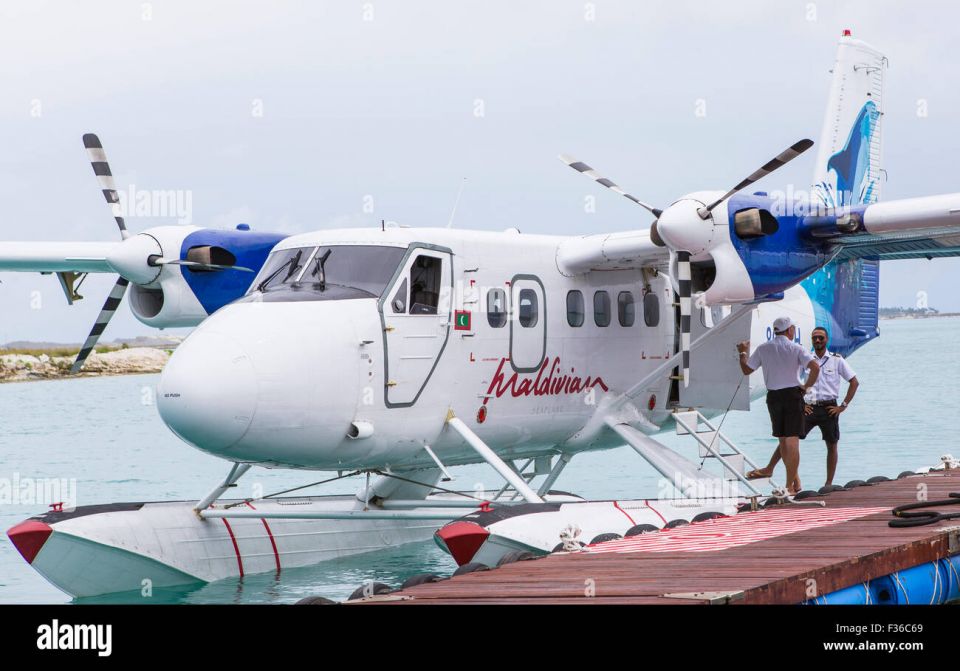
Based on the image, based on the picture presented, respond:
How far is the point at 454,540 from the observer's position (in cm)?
863

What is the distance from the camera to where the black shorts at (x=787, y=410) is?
1047cm

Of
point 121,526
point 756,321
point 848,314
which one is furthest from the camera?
point 848,314

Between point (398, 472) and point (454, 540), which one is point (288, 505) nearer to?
point (398, 472)

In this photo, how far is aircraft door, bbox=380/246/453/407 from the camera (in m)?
9.62

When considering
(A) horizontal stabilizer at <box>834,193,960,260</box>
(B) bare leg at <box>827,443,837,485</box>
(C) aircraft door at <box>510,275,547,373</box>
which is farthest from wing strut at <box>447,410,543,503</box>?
(A) horizontal stabilizer at <box>834,193,960,260</box>

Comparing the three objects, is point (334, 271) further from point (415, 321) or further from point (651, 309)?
point (651, 309)

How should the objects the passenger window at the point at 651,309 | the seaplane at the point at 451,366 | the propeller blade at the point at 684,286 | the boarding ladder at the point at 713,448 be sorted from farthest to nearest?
1. the passenger window at the point at 651,309
2. the boarding ladder at the point at 713,448
3. the propeller blade at the point at 684,286
4. the seaplane at the point at 451,366

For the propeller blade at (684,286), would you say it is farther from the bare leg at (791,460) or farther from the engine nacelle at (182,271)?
the engine nacelle at (182,271)

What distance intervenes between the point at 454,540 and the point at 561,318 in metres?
3.25

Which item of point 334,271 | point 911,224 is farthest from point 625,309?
point 334,271

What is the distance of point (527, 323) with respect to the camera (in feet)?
35.7

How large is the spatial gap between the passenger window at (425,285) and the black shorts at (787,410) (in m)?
3.17

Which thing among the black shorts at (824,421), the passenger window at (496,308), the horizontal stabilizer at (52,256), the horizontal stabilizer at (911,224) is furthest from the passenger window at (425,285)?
the horizontal stabilizer at (52,256)
